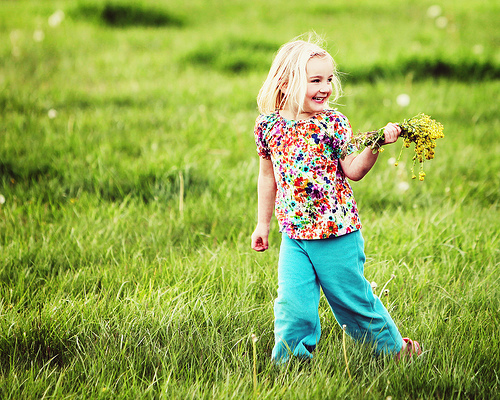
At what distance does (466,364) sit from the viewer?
1904 mm

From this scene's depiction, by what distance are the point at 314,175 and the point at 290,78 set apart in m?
0.38

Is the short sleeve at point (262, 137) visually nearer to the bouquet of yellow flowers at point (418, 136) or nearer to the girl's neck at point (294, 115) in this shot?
the girl's neck at point (294, 115)

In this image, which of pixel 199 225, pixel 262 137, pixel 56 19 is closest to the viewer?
pixel 262 137

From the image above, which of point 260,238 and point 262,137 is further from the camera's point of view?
point 260,238

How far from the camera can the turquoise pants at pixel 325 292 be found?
1878 mm

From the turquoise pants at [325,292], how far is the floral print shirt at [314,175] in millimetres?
62

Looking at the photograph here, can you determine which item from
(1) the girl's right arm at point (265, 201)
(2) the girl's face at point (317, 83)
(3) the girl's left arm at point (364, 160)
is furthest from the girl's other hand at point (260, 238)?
(2) the girl's face at point (317, 83)

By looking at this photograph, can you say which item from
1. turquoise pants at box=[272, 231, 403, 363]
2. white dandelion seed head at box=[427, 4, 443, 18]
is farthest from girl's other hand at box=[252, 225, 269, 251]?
white dandelion seed head at box=[427, 4, 443, 18]

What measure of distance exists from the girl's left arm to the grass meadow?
1.63 feet

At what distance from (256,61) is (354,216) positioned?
497 centimetres

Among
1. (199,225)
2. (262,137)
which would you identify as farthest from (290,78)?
(199,225)

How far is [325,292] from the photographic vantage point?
194 centimetres

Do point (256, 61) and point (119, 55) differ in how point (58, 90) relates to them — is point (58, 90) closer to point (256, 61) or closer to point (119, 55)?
point (119, 55)

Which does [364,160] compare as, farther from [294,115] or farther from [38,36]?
[38,36]
